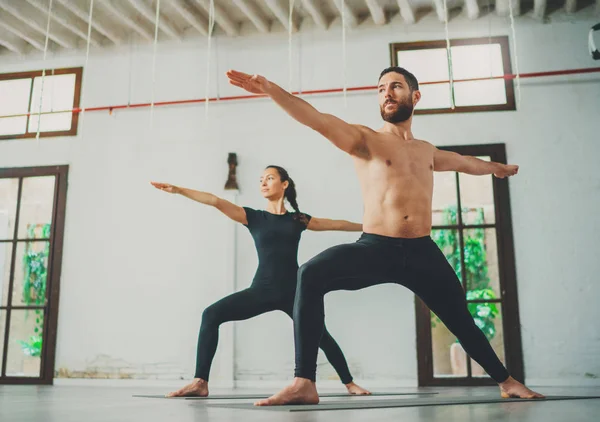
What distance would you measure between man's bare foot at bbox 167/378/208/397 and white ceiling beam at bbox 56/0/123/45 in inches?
141

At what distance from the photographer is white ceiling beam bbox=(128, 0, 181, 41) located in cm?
495

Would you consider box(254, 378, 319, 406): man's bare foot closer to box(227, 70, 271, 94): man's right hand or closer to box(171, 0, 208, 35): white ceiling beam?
box(227, 70, 271, 94): man's right hand

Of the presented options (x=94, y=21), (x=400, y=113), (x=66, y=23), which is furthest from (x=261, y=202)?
(x=400, y=113)

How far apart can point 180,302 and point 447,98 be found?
2981 mm

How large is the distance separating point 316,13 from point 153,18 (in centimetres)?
150

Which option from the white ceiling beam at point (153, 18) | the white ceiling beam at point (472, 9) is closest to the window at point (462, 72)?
the white ceiling beam at point (472, 9)

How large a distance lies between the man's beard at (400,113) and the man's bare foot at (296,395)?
1.15 m

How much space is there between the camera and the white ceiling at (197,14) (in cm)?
496

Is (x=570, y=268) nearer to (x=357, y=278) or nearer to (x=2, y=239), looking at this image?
(x=357, y=278)

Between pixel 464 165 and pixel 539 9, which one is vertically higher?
pixel 539 9

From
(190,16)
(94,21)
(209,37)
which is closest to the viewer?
(209,37)

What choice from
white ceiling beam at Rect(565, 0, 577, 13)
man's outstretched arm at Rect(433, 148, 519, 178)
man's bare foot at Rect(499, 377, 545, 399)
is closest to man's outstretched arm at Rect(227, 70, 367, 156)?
man's outstretched arm at Rect(433, 148, 519, 178)

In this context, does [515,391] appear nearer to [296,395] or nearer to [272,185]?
[296,395]

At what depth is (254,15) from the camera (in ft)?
16.7
